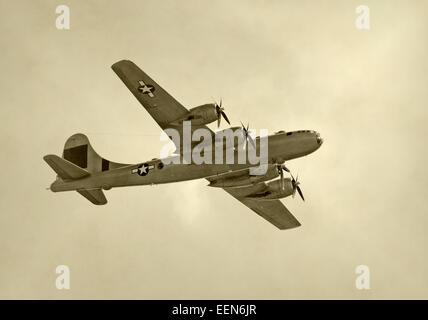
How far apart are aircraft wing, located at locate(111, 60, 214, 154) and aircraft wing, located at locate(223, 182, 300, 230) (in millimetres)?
8434

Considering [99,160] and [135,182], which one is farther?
[99,160]

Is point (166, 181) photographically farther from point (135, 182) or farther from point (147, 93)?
point (147, 93)

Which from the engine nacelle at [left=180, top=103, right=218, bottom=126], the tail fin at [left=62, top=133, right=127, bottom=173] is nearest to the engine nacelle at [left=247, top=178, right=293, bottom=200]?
the engine nacelle at [left=180, top=103, right=218, bottom=126]

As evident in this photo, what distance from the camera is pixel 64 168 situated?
43719mm

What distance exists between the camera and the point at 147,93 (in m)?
41.6

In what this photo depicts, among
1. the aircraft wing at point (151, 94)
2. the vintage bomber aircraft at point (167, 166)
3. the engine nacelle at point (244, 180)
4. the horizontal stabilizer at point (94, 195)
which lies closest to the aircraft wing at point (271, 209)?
the vintage bomber aircraft at point (167, 166)

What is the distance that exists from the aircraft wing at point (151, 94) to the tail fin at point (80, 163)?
5410mm

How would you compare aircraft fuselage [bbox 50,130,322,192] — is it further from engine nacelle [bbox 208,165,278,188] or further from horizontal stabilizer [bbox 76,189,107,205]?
engine nacelle [bbox 208,165,278,188]

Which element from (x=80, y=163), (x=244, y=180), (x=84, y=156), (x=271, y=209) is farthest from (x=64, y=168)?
(x=271, y=209)

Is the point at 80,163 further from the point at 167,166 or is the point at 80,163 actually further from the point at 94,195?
the point at 167,166

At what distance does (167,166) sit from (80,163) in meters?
7.51
